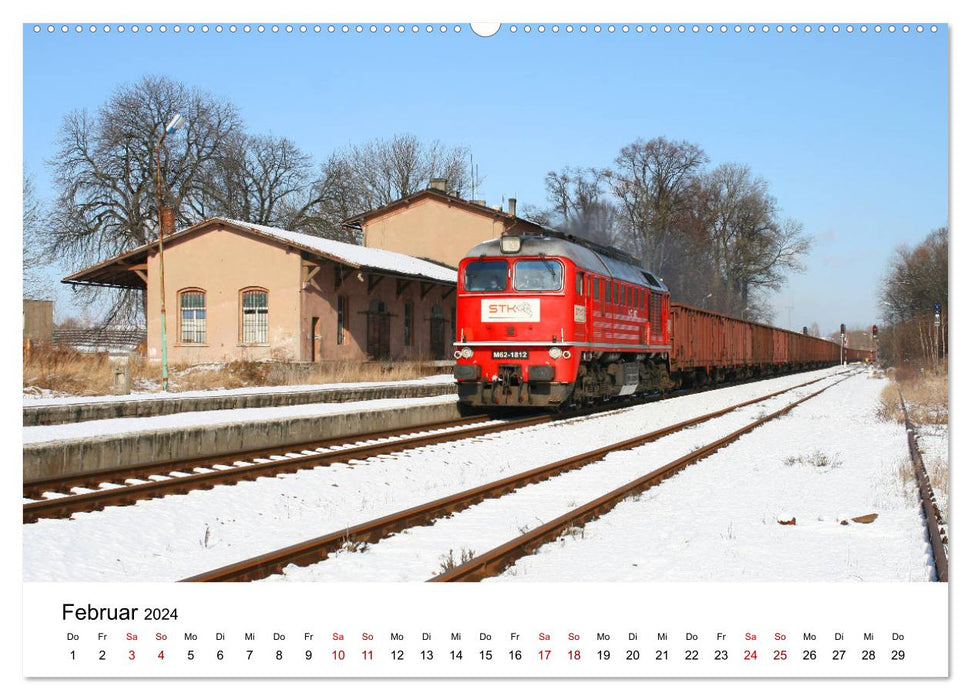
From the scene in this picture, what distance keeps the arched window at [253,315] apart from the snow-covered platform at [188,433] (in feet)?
35.3

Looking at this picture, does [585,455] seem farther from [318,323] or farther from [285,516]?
[318,323]

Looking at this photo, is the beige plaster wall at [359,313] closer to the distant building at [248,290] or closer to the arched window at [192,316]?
the distant building at [248,290]

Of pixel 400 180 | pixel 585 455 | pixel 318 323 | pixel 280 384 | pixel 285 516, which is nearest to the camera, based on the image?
pixel 285 516

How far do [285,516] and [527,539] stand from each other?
2998 mm

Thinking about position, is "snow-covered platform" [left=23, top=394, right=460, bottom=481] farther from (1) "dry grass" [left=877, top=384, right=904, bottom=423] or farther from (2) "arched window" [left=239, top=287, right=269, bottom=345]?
(2) "arched window" [left=239, top=287, right=269, bottom=345]

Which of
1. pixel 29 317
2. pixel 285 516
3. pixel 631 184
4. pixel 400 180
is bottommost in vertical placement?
pixel 285 516

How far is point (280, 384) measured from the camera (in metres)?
24.0

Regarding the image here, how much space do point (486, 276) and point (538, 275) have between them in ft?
3.53

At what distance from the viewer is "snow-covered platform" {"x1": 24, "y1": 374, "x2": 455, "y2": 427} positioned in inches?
520

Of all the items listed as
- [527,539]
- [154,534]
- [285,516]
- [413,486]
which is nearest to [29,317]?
[154,534]

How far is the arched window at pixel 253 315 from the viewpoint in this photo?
28609 mm

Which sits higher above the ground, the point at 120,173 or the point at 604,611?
the point at 120,173

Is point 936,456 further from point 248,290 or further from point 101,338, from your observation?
point 248,290

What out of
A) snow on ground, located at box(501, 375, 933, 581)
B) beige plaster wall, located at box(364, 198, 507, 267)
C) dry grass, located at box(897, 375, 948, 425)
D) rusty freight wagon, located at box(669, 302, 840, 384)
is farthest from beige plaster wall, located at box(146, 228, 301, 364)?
snow on ground, located at box(501, 375, 933, 581)
